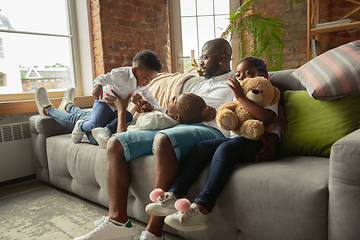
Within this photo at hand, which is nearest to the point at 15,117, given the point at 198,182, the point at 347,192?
the point at 198,182

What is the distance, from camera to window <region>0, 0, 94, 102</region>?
8.15 ft

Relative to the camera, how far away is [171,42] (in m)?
3.53

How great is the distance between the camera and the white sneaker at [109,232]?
116cm

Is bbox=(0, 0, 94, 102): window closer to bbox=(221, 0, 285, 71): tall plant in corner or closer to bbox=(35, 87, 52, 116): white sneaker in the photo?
bbox=(35, 87, 52, 116): white sneaker

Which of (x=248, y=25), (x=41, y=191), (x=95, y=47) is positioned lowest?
(x=41, y=191)

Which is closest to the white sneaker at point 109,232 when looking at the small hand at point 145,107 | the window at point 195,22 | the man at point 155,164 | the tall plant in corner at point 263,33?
the man at point 155,164

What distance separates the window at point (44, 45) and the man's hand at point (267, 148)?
2245 millimetres

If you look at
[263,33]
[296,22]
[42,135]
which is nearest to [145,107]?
[42,135]

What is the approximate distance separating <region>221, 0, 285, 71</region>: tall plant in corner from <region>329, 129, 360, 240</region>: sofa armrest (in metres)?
2.39

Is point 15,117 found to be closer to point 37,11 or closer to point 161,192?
point 37,11

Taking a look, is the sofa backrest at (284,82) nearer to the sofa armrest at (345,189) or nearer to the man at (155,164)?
the man at (155,164)

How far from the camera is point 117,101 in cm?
171

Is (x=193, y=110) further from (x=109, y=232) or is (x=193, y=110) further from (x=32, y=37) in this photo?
(x=32, y=37)

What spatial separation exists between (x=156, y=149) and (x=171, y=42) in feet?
8.58
